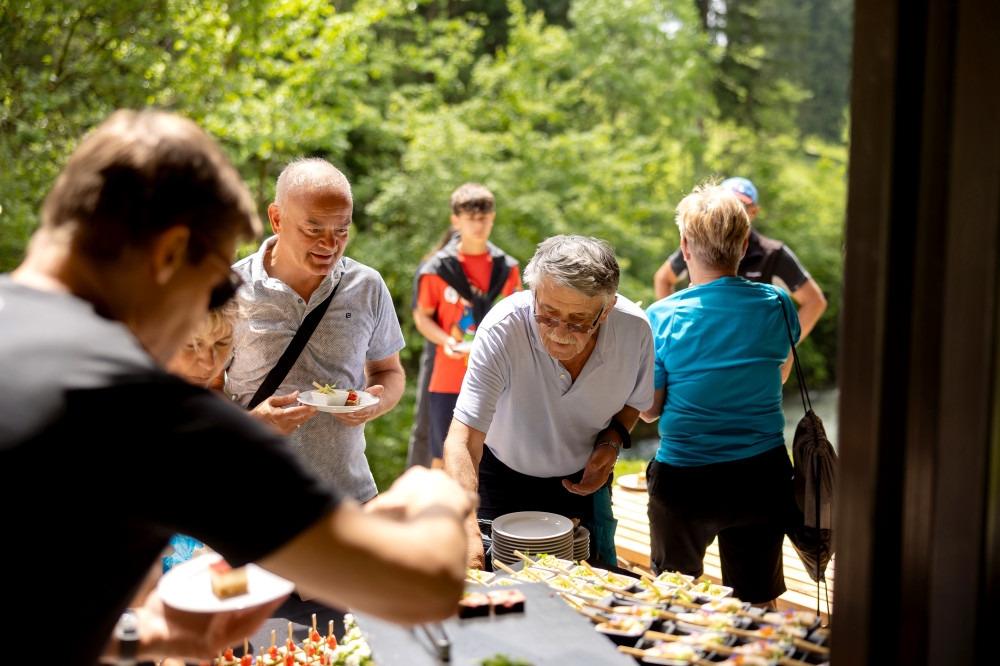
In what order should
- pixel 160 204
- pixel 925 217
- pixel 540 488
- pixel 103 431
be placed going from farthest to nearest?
pixel 540 488 < pixel 925 217 < pixel 160 204 < pixel 103 431

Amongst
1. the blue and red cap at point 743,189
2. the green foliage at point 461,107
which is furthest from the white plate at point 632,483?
the green foliage at point 461,107

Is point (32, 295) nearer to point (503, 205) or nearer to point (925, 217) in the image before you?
point (925, 217)

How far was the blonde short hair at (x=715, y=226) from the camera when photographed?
312 cm

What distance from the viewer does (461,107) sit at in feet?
36.8

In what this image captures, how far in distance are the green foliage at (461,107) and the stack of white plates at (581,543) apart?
3.20 metres

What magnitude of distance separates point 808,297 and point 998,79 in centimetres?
389

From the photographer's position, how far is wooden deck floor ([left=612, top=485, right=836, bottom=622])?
3.90 metres

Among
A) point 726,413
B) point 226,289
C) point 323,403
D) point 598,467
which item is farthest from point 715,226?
point 226,289

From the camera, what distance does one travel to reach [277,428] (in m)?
2.77

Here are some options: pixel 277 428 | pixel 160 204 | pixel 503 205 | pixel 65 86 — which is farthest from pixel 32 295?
pixel 503 205

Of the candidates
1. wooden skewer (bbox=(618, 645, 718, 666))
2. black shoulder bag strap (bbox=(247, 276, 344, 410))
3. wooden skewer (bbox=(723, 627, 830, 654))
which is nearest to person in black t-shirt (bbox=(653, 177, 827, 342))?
black shoulder bag strap (bbox=(247, 276, 344, 410))

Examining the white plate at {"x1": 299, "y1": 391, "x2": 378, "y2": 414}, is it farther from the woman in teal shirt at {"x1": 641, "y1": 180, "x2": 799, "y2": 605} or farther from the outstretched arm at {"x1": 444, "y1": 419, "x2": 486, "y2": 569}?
the woman in teal shirt at {"x1": 641, "y1": 180, "x2": 799, "y2": 605}

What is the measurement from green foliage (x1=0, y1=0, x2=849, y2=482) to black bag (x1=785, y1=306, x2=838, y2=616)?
11.9 ft

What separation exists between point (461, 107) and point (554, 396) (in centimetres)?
885
